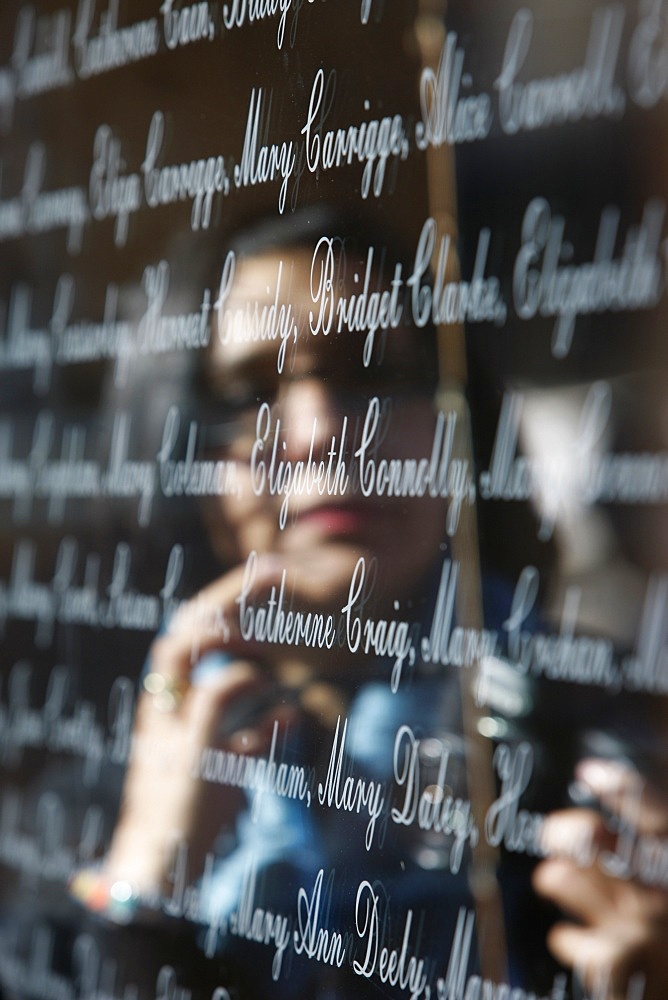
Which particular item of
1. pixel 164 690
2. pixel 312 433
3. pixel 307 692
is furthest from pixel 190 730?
pixel 312 433

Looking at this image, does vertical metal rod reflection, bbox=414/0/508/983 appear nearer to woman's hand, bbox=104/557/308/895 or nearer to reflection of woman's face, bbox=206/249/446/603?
reflection of woman's face, bbox=206/249/446/603

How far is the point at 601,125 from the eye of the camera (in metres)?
0.68

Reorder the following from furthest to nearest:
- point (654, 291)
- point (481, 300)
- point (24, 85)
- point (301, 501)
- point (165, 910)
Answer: point (24, 85)
point (165, 910)
point (301, 501)
point (481, 300)
point (654, 291)

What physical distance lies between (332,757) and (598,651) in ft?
0.82

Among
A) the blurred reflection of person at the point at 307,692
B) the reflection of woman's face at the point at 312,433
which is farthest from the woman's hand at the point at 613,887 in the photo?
the reflection of woman's face at the point at 312,433

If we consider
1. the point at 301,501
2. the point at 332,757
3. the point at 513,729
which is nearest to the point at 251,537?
the point at 301,501

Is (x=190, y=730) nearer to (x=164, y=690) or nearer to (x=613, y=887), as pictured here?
(x=164, y=690)

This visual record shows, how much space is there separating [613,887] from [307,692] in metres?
0.28

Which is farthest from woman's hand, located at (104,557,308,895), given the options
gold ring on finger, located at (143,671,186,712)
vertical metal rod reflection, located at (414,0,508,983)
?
vertical metal rod reflection, located at (414,0,508,983)

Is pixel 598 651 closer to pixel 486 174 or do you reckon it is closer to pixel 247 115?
pixel 486 174

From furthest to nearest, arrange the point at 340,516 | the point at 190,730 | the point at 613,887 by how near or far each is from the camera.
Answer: the point at 190,730 → the point at 340,516 → the point at 613,887

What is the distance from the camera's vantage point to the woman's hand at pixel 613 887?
649 mm

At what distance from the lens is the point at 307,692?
2.86ft

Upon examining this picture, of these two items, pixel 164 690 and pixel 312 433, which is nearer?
pixel 312 433
